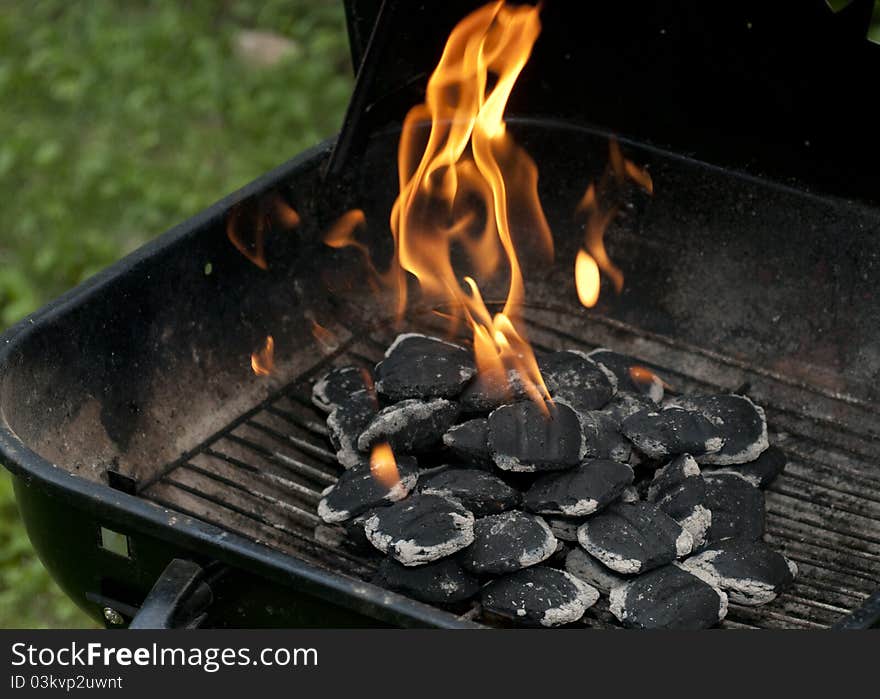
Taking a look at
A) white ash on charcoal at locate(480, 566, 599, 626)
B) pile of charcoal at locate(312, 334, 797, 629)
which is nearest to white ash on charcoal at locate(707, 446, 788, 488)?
pile of charcoal at locate(312, 334, 797, 629)

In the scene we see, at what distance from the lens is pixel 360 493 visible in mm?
2119

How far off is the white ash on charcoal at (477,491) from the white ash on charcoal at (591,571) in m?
0.12

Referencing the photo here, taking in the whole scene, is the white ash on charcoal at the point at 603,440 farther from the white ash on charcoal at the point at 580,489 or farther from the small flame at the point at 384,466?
the small flame at the point at 384,466

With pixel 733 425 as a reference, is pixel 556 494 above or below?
below

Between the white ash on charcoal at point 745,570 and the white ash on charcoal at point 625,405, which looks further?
the white ash on charcoal at point 625,405

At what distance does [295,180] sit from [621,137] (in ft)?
2.06

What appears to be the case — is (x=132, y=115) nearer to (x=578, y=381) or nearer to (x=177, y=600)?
(x=578, y=381)

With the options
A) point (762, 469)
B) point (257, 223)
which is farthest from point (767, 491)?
point (257, 223)

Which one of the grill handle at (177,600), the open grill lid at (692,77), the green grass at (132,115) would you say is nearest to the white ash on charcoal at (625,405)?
the open grill lid at (692,77)

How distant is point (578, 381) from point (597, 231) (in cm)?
47

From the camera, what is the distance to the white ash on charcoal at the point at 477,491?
208cm

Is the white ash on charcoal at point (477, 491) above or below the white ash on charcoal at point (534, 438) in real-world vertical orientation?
below

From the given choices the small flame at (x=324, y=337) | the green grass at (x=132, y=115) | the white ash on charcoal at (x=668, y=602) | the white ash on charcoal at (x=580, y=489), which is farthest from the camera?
the green grass at (x=132, y=115)

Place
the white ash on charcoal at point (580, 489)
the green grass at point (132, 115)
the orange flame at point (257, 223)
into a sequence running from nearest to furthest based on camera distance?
the white ash on charcoal at point (580, 489) < the orange flame at point (257, 223) < the green grass at point (132, 115)
